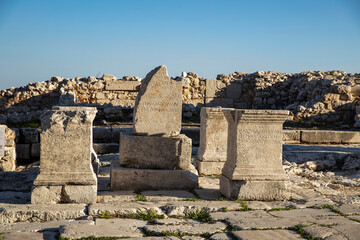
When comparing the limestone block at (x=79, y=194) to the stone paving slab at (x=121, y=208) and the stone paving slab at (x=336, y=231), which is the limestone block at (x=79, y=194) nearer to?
the stone paving slab at (x=121, y=208)

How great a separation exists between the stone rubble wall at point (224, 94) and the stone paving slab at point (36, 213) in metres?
9.74

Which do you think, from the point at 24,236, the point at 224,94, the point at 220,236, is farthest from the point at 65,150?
the point at 224,94

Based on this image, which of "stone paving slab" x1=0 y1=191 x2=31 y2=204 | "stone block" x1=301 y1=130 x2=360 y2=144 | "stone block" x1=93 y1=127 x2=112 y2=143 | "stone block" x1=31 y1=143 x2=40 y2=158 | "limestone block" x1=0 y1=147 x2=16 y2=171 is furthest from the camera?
"stone block" x1=301 y1=130 x2=360 y2=144

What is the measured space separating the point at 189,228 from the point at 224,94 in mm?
16775

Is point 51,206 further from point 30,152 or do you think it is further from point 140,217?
point 30,152

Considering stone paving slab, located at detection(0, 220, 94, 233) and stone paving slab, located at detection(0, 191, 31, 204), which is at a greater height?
stone paving slab, located at detection(0, 191, 31, 204)

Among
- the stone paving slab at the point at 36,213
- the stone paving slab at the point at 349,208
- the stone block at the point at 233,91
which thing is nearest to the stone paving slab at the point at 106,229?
the stone paving slab at the point at 36,213

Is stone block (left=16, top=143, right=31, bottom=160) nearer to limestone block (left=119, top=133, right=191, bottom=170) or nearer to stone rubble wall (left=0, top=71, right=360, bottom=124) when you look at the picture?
stone rubble wall (left=0, top=71, right=360, bottom=124)

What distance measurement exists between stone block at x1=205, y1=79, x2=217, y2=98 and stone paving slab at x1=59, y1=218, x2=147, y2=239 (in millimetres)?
16220

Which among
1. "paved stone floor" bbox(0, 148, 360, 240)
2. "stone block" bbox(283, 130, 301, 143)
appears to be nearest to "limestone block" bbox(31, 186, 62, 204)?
"paved stone floor" bbox(0, 148, 360, 240)

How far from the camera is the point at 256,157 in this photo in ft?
16.2

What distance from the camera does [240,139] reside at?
487 centimetres

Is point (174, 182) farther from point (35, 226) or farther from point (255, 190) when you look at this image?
point (35, 226)

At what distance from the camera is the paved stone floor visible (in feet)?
11.6
